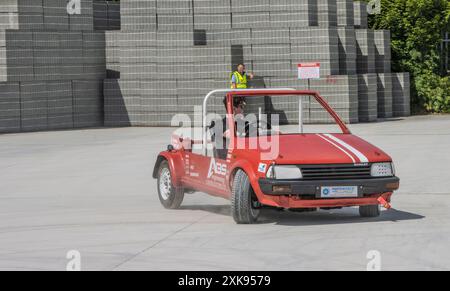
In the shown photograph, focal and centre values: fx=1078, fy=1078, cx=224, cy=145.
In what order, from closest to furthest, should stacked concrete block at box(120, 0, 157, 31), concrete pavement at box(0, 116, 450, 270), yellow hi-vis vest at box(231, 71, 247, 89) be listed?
concrete pavement at box(0, 116, 450, 270), yellow hi-vis vest at box(231, 71, 247, 89), stacked concrete block at box(120, 0, 157, 31)

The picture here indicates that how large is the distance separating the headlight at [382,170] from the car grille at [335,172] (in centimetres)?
A: 8

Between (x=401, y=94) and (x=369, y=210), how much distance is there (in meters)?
20.2

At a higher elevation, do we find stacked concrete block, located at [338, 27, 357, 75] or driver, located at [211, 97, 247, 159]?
stacked concrete block, located at [338, 27, 357, 75]

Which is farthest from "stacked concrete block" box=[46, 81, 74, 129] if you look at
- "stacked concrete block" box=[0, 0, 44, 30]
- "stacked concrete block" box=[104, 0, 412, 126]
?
"stacked concrete block" box=[0, 0, 44, 30]

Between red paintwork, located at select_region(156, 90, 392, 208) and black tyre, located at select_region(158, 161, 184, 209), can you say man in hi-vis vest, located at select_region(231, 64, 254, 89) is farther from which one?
red paintwork, located at select_region(156, 90, 392, 208)

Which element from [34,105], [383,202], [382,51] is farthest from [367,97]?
[383,202]

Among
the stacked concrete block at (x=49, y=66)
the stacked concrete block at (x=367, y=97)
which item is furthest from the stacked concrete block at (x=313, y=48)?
the stacked concrete block at (x=49, y=66)

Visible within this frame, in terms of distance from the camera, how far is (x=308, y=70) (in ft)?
94.7

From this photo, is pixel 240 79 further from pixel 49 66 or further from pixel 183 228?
pixel 183 228

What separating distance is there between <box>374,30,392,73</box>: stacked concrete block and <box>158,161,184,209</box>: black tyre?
62.0 ft

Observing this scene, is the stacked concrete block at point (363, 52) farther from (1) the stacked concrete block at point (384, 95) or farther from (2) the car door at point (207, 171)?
(2) the car door at point (207, 171)

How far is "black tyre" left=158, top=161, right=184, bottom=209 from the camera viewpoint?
45.8 feet
